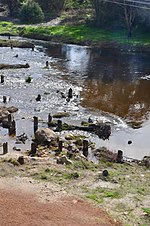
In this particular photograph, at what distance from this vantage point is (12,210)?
2456cm

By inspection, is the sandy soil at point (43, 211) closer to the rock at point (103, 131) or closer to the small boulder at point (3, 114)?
the rock at point (103, 131)

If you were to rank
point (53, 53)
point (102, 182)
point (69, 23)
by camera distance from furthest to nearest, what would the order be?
point (69, 23) < point (53, 53) < point (102, 182)

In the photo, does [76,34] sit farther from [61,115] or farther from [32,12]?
[61,115]

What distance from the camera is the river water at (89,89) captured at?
41.8 m

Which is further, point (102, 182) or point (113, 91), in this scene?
point (113, 91)

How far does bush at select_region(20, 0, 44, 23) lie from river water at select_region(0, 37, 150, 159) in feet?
71.1

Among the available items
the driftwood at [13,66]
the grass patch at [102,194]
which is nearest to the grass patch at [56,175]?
the grass patch at [102,194]

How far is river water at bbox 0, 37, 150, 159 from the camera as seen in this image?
4175 cm

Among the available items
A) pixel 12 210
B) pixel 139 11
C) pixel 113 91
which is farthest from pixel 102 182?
pixel 139 11

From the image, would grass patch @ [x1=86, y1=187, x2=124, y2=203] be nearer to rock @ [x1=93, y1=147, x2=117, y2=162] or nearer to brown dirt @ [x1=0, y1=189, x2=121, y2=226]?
brown dirt @ [x1=0, y1=189, x2=121, y2=226]

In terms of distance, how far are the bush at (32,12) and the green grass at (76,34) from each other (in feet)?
12.5

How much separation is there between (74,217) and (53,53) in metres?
55.8

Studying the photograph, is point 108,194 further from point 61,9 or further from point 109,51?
point 61,9

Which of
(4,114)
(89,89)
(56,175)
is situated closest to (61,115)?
(4,114)
